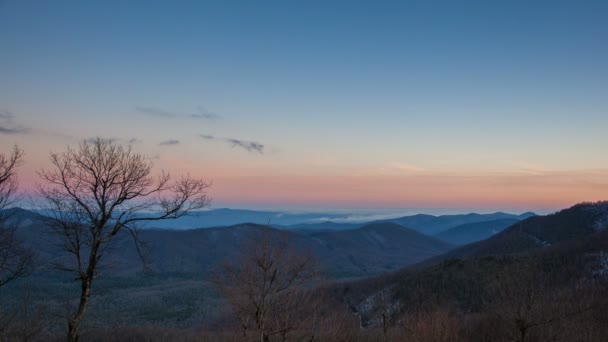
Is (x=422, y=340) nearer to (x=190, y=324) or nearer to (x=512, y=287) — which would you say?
(x=512, y=287)

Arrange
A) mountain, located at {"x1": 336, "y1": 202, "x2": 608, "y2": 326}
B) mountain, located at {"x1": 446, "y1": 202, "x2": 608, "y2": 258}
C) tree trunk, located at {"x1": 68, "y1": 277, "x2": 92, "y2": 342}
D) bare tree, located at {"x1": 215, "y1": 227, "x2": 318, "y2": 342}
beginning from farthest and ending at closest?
mountain, located at {"x1": 446, "y1": 202, "x2": 608, "y2": 258} < mountain, located at {"x1": 336, "y1": 202, "x2": 608, "y2": 326} < bare tree, located at {"x1": 215, "y1": 227, "x2": 318, "y2": 342} < tree trunk, located at {"x1": 68, "y1": 277, "x2": 92, "y2": 342}

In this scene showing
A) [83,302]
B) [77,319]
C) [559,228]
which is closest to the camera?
[77,319]

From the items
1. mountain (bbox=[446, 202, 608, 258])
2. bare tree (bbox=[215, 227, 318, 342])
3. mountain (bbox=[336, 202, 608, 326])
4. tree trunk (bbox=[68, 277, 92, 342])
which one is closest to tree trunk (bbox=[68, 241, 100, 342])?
tree trunk (bbox=[68, 277, 92, 342])

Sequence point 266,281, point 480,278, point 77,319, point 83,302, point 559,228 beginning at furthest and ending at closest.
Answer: point 559,228, point 480,278, point 266,281, point 83,302, point 77,319

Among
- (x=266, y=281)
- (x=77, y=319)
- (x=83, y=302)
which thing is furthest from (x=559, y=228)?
(x=77, y=319)

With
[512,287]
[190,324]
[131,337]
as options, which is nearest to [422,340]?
[512,287]

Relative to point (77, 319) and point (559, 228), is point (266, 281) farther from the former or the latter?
point (559, 228)

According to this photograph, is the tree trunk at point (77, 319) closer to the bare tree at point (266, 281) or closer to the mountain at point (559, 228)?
the bare tree at point (266, 281)

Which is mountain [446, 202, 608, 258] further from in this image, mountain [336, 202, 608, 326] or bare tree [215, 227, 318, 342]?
bare tree [215, 227, 318, 342]
